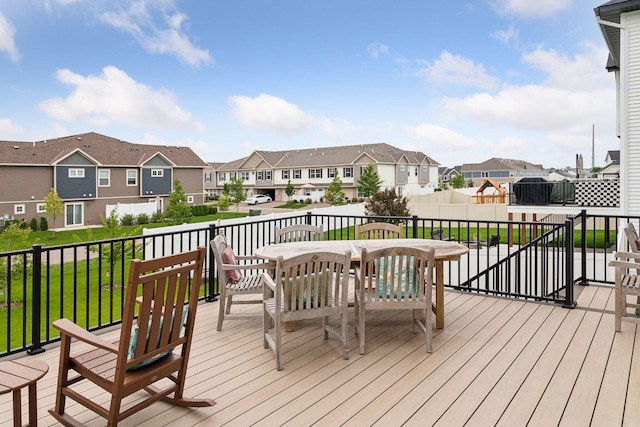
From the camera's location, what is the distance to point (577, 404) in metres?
2.80

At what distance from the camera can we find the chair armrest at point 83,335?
232cm

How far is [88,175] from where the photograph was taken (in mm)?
31688

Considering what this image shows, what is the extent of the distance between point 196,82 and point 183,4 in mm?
9160

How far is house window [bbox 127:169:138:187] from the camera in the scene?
34406mm

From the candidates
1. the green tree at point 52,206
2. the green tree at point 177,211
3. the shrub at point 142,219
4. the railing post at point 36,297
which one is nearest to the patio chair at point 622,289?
the railing post at point 36,297

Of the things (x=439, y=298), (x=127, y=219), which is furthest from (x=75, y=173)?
(x=439, y=298)

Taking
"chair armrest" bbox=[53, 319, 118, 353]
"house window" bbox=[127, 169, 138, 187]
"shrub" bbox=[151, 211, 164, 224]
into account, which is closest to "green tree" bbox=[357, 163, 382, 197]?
"shrub" bbox=[151, 211, 164, 224]

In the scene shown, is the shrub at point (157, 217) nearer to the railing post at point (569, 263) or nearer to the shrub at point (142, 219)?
the shrub at point (142, 219)

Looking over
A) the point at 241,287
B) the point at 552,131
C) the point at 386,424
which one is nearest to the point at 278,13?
the point at 552,131

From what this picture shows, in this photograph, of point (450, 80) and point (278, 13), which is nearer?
point (278, 13)

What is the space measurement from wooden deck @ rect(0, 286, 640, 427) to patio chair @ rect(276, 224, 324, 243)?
4.03ft

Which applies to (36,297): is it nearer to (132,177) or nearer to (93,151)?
(93,151)

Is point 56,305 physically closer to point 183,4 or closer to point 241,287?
point 241,287

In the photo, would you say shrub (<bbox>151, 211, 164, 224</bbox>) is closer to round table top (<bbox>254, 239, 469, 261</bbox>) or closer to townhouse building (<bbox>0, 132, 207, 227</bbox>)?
townhouse building (<bbox>0, 132, 207, 227</bbox>)
